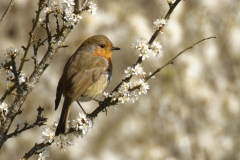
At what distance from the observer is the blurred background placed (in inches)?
225

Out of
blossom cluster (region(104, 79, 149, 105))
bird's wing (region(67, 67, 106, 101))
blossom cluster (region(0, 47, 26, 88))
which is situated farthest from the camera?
bird's wing (region(67, 67, 106, 101))

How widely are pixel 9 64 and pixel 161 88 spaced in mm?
3738

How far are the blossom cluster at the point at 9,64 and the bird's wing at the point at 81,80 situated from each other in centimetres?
99

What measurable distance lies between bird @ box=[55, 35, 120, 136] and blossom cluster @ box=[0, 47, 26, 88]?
84 cm

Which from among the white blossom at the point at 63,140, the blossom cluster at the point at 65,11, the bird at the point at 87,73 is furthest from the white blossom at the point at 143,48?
the bird at the point at 87,73

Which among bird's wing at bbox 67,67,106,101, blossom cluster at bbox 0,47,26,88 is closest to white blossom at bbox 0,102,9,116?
blossom cluster at bbox 0,47,26,88

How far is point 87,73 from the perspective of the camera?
404 cm

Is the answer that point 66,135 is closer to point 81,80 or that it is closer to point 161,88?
point 81,80

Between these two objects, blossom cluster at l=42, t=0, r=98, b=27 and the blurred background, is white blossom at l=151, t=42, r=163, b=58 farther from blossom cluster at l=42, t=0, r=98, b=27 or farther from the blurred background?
the blurred background

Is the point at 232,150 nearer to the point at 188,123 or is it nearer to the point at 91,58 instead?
the point at 188,123

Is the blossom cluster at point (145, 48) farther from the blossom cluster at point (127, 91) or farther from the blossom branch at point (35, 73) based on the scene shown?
the blossom branch at point (35, 73)

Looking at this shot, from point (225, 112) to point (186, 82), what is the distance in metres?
0.65

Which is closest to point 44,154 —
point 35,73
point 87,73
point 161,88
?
point 35,73

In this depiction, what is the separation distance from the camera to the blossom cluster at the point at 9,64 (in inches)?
97.3
